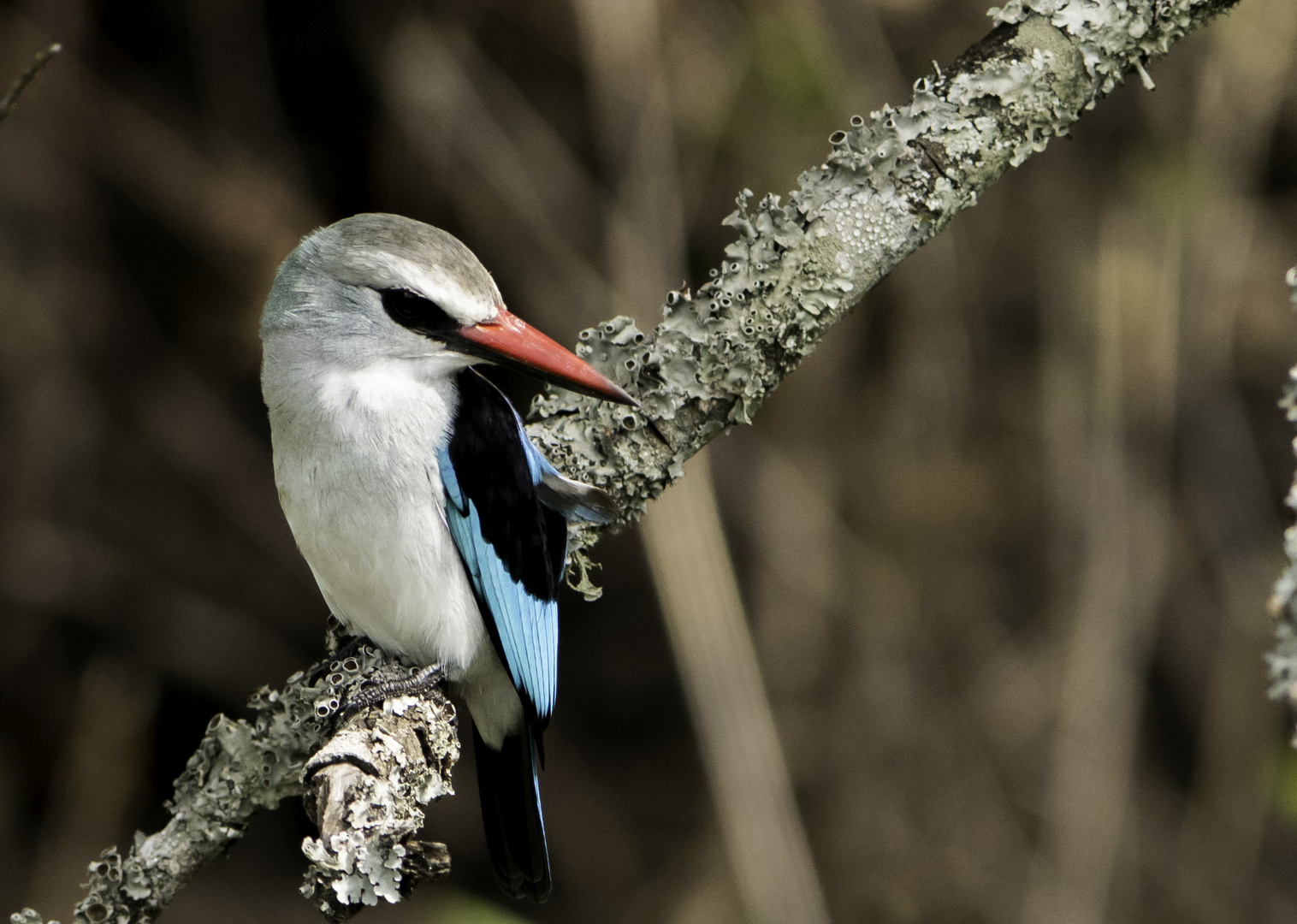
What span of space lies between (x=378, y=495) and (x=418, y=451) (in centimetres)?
9

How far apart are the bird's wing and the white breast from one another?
0.09ft

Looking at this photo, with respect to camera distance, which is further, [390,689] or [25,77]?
[390,689]

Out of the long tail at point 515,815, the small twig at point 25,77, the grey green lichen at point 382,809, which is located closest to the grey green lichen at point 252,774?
the grey green lichen at point 382,809

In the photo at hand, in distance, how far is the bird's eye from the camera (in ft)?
5.65

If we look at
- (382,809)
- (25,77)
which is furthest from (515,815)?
(25,77)

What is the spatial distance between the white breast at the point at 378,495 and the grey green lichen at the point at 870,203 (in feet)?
1.06

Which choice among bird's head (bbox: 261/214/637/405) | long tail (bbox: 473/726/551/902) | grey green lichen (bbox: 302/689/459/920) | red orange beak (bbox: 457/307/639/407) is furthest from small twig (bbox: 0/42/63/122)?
long tail (bbox: 473/726/551/902)

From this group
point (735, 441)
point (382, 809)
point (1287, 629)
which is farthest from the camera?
point (735, 441)

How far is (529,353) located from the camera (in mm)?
1694

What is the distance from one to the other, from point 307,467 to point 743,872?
1.85 m

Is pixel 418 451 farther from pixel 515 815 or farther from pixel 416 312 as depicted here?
pixel 515 815

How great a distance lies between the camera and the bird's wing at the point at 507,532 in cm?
175

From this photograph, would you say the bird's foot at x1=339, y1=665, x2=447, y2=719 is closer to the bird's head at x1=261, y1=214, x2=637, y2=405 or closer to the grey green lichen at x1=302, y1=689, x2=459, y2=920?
the grey green lichen at x1=302, y1=689, x2=459, y2=920

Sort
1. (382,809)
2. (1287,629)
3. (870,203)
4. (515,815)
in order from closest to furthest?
(1287,629), (382,809), (870,203), (515,815)
